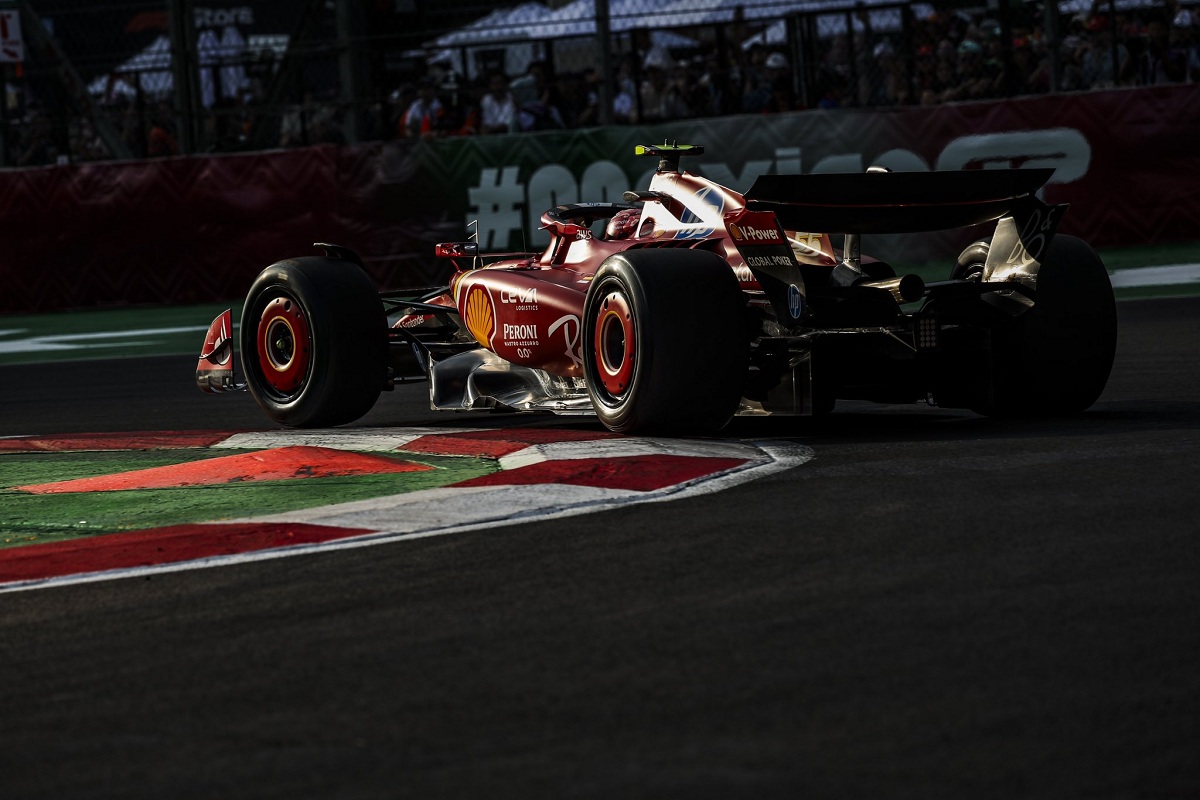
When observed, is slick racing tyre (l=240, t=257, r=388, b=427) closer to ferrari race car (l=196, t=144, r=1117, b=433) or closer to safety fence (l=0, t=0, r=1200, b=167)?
ferrari race car (l=196, t=144, r=1117, b=433)

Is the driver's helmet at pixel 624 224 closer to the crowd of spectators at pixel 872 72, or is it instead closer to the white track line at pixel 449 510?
the white track line at pixel 449 510

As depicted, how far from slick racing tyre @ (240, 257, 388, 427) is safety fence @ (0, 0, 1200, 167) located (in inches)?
283

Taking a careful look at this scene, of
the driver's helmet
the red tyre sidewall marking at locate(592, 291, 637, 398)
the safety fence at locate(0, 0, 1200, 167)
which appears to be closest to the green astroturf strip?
the red tyre sidewall marking at locate(592, 291, 637, 398)

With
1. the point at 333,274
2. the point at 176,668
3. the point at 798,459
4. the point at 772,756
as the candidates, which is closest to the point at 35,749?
the point at 176,668

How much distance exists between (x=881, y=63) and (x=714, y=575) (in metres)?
12.0

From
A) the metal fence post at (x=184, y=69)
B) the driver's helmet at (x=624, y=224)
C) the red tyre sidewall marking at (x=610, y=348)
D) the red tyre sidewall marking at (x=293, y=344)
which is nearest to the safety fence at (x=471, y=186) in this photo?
the metal fence post at (x=184, y=69)

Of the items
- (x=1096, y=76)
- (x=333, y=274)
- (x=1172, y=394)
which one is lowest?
(x=1172, y=394)

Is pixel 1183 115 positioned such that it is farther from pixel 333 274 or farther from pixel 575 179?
pixel 333 274

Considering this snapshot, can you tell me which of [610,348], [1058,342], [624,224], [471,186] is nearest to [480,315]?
[624,224]

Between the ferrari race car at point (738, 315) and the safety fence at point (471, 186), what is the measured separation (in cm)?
620

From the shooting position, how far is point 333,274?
881 centimetres

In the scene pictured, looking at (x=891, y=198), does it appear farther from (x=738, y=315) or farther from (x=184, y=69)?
(x=184, y=69)

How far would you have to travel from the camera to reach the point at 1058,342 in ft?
25.7

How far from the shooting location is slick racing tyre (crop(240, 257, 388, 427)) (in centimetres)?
870
